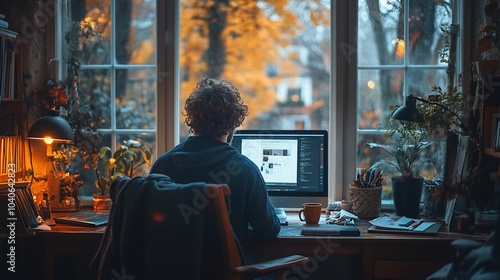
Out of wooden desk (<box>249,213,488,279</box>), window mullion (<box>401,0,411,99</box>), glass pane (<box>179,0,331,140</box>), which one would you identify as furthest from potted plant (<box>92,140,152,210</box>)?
glass pane (<box>179,0,331,140</box>)

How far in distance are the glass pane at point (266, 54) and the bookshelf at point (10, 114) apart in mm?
3890

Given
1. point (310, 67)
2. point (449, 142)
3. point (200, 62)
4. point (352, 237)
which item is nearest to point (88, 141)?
point (352, 237)

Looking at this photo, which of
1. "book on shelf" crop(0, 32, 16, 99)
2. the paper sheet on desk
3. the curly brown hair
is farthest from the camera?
"book on shelf" crop(0, 32, 16, 99)

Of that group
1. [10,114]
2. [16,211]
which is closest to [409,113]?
[16,211]

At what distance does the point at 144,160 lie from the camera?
3.00m

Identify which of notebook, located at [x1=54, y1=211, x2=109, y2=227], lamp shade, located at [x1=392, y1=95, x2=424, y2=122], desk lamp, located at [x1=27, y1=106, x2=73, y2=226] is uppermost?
lamp shade, located at [x1=392, y1=95, x2=424, y2=122]

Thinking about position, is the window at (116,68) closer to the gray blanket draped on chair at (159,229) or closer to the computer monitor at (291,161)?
the computer monitor at (291,161)

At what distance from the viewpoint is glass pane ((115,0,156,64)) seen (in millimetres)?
3059

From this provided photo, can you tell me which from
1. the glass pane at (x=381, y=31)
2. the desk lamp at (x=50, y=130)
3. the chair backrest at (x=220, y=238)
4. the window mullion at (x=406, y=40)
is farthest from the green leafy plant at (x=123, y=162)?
the window mullion at (x=406, y=40)

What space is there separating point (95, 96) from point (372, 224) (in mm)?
1658

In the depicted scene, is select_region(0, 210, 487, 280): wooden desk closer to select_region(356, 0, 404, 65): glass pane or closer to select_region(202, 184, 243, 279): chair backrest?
select_region(202, 184, 243, 279): chair backrest

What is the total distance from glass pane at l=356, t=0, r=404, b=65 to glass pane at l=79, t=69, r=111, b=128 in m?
1.42

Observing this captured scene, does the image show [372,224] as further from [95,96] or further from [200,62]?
[200,62]

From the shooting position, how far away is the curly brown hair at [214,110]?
234 centimetres
